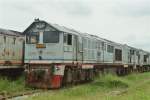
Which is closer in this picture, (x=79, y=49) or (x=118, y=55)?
(x=79, y=49)

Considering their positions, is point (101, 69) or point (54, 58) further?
point (101, 69)

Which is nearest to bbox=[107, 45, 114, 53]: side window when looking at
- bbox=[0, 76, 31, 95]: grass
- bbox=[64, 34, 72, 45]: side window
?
bbox=[64, 34, 72, 45]: side window

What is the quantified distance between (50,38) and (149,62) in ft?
114

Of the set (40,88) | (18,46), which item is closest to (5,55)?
(18,46)

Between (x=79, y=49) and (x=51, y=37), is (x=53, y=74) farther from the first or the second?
(x=79, y=49)

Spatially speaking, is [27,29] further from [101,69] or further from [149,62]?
[149,62]

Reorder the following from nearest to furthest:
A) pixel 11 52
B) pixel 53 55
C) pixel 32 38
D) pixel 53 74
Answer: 1. pixel 53 74
2. pixel 53 55
3. pixel 32 38
4. pixel 11 52

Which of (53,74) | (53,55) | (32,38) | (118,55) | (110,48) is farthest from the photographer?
(118,55)

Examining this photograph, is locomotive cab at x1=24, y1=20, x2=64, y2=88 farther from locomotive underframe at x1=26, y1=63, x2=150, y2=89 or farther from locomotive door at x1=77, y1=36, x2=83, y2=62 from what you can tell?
locomotive door at x1=77, y1=36, x2=83, y2=62

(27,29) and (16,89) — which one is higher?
(27,29)

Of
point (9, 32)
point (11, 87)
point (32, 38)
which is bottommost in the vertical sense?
point (11, 87)

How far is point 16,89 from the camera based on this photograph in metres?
18.7

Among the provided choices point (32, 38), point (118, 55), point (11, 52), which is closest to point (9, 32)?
→ point (11, 52)

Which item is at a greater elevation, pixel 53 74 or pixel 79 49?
pixel 79 49
